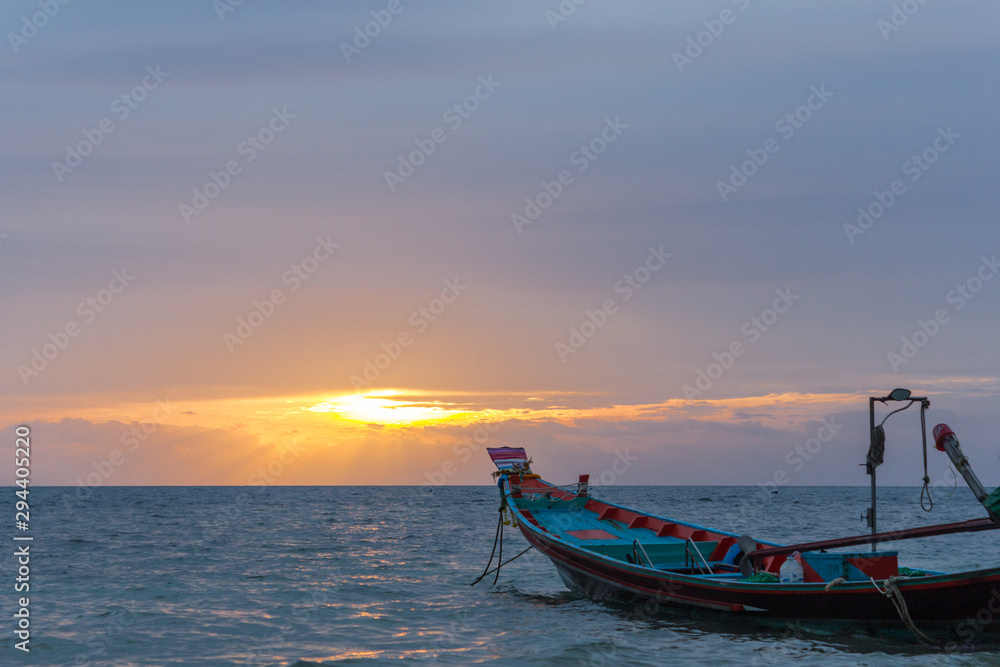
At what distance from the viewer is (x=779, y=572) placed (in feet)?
48.5

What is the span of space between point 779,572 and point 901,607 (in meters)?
2.81

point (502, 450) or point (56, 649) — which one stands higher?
point (502, 450)

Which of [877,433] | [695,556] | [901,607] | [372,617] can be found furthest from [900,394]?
[372,617]

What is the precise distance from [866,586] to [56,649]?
577 inches

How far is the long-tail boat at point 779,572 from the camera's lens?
468 inches

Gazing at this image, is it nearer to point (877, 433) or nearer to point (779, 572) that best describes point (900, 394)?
point (877, 433)

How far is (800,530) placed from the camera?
1827 inches

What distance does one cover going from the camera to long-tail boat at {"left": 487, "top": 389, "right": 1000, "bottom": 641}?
11.9 m

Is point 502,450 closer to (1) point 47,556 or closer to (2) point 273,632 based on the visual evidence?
(2) point 273,632

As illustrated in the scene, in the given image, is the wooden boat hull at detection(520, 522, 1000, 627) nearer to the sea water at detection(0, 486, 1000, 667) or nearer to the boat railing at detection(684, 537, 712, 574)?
the sea water at detection(0, 486, 1000, 667)

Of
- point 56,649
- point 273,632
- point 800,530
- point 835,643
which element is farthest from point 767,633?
point 800,530

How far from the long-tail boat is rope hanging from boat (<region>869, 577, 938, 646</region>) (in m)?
0.02

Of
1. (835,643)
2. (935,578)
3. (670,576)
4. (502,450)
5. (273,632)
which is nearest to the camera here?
(935,578)

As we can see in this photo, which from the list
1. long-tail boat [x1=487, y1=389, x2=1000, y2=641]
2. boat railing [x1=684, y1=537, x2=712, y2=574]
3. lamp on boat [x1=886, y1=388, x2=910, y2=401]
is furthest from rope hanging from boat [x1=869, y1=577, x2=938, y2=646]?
boat railing [x1=684, y1=537, x2=712, y2=574]
